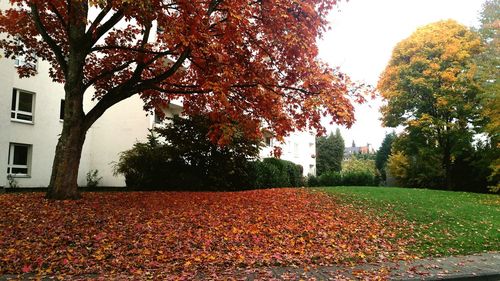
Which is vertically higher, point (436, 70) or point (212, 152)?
point (436, 70)

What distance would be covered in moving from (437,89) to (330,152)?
124ft

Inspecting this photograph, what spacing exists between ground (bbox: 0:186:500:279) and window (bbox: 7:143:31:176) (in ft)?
30.8

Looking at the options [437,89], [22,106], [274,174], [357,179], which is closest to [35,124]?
[22,106]

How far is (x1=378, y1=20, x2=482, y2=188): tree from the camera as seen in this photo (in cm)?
2481

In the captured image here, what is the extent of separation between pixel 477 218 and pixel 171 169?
40.5ft

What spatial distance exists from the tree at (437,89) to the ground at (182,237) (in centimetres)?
1614

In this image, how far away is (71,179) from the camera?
1074 centimetres

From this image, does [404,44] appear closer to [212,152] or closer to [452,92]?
[452,92]

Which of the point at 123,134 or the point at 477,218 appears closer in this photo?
the point at 477,218

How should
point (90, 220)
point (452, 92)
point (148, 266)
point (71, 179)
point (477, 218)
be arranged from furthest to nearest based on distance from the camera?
point (452, 92), point (477, 218), point (71, 179), point (90, 220), point (148, 266)

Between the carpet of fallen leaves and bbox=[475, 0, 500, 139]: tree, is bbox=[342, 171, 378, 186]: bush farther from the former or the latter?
the carpet of fallen leaves

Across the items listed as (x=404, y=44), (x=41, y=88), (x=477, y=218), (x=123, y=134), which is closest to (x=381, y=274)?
(x=477, y=218)

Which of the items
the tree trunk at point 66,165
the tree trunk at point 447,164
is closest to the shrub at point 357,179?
the tree trunk at point 447,164

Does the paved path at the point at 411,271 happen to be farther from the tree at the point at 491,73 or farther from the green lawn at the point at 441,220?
the tree at the point at 491,73
